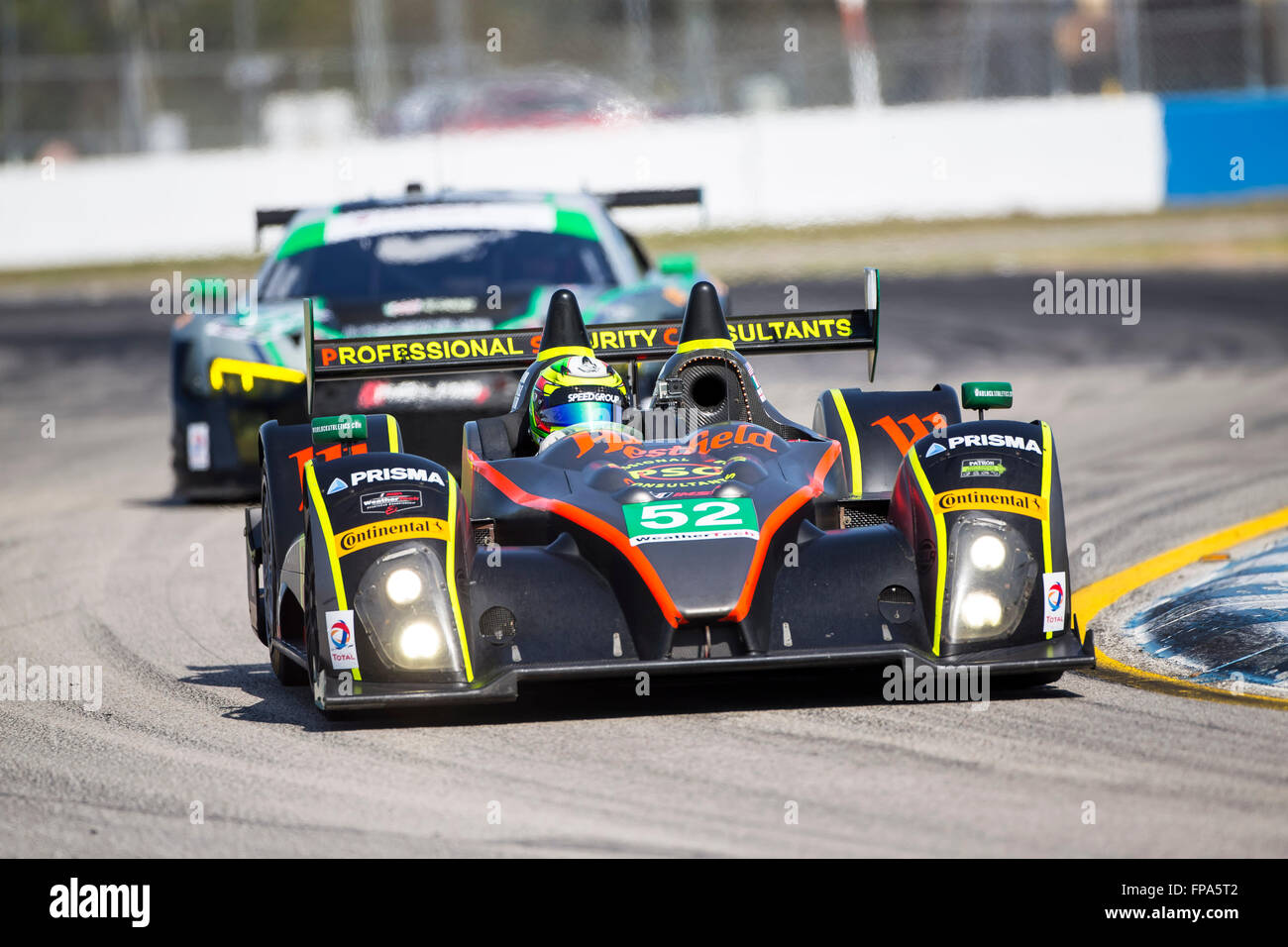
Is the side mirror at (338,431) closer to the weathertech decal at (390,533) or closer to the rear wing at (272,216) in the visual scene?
the weathertech decal at (390,533)

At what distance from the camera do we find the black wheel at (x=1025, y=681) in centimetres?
632

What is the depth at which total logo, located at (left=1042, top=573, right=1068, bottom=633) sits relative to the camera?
20.1 ft

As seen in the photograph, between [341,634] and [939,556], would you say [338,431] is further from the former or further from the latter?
[939,556]

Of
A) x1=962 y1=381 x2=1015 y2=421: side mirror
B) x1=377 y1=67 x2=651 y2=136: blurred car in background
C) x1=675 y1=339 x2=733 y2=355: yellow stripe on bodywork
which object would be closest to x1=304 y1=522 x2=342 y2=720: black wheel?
x1=675 y1=339 x2=733 y2=355: yellow stripe on bodywork

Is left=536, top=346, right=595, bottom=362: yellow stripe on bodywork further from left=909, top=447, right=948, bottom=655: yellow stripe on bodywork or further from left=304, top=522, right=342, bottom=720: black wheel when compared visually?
left=909, top=447, right=948, bottom=655: yellow stripe on bodywork

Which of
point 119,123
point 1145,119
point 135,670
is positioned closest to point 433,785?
point 135,670

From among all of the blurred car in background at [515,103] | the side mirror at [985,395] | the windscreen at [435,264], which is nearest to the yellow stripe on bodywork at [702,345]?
the side mirror at [985,395]

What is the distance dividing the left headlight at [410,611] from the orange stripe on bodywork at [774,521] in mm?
823

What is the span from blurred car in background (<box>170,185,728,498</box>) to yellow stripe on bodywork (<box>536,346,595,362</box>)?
2.45m

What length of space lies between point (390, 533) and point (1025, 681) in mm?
1990

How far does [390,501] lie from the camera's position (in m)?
6.20

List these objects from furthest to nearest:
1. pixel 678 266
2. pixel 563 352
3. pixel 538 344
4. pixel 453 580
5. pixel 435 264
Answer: pixel 678 266 → pixel 435 264 → pixel 538 344 → pixel 563 352 → pixel 453 580
